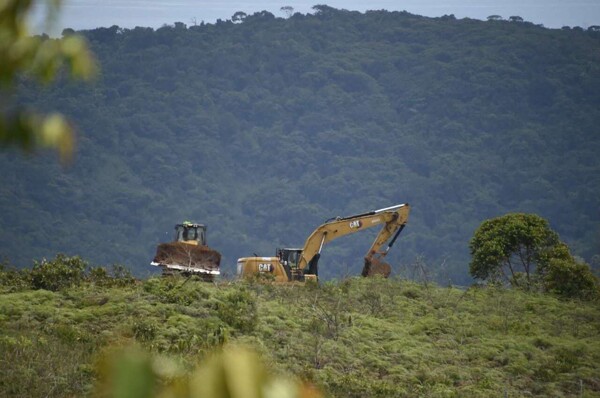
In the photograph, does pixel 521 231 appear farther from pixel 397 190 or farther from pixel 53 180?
pixel 397 190

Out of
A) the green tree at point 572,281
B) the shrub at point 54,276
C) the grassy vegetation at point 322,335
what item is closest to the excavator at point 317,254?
the grassy vegetation at point 322,335

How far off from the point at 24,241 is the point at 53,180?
Result: 26.6 metres

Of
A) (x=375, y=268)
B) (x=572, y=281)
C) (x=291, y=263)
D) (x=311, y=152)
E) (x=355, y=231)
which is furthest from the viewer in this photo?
(x=311, y=152)

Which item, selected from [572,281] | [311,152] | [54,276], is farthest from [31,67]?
[311,152]

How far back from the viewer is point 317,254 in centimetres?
A: 3494

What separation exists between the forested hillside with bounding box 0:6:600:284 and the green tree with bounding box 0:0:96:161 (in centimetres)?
7939

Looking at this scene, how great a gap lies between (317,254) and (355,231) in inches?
53.0

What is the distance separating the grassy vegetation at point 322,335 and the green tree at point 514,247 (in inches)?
236

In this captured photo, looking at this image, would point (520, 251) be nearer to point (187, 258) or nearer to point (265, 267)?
point (265, 267)

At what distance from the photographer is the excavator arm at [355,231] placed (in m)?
34.6

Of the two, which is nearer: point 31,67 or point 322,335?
point 31,67

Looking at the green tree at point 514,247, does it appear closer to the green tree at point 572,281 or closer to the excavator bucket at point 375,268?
the green tree at point 572,281

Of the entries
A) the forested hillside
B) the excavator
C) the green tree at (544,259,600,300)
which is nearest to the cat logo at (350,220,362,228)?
the excavator

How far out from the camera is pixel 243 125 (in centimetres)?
16712
